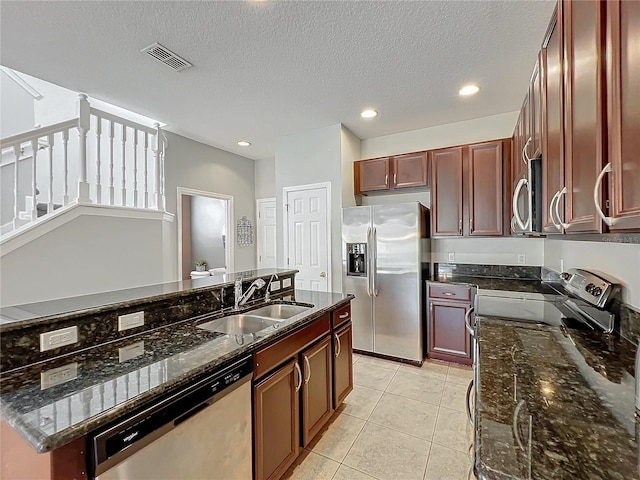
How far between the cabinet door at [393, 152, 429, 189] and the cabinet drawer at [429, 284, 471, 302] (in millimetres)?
1288

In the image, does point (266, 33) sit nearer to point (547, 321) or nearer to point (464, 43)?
point (464, 43)

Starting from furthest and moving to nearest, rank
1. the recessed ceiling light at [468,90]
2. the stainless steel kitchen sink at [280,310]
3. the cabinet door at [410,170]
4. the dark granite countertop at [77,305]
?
the cabinet door at [410,170], the recessed ceiling light at [468,90], the stainless steel kitchen sink at [280,310], the dark granite countertop at [77,305]

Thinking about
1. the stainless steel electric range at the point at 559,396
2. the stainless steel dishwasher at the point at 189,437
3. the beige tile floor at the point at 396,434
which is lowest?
the beige tile floor at the point at 396,434

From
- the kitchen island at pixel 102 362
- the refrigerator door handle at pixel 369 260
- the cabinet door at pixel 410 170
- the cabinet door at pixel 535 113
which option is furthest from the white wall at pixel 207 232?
the cabinet door at pixel 535 113

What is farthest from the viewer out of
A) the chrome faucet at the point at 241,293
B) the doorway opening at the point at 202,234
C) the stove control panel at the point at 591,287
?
the doorway opening at the point at 202,234

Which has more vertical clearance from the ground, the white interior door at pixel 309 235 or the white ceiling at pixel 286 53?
the white ceiling at pixel 286 53

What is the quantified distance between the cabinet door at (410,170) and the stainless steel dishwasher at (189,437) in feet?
10.2

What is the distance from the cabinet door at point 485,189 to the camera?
3.26 metres

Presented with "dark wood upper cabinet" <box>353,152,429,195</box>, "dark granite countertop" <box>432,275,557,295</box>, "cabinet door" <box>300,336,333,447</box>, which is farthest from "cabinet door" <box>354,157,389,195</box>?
"cabinet door" <box>300,336,333,447</box>

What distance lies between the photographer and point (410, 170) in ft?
12.4

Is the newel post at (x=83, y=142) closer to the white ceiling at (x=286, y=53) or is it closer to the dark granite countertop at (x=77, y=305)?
the white ceiling at (x=286, y=53)

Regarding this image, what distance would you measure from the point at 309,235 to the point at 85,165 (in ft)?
8.40

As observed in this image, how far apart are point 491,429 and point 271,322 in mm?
1456

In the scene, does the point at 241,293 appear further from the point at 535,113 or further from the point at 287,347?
the point at 535,113
